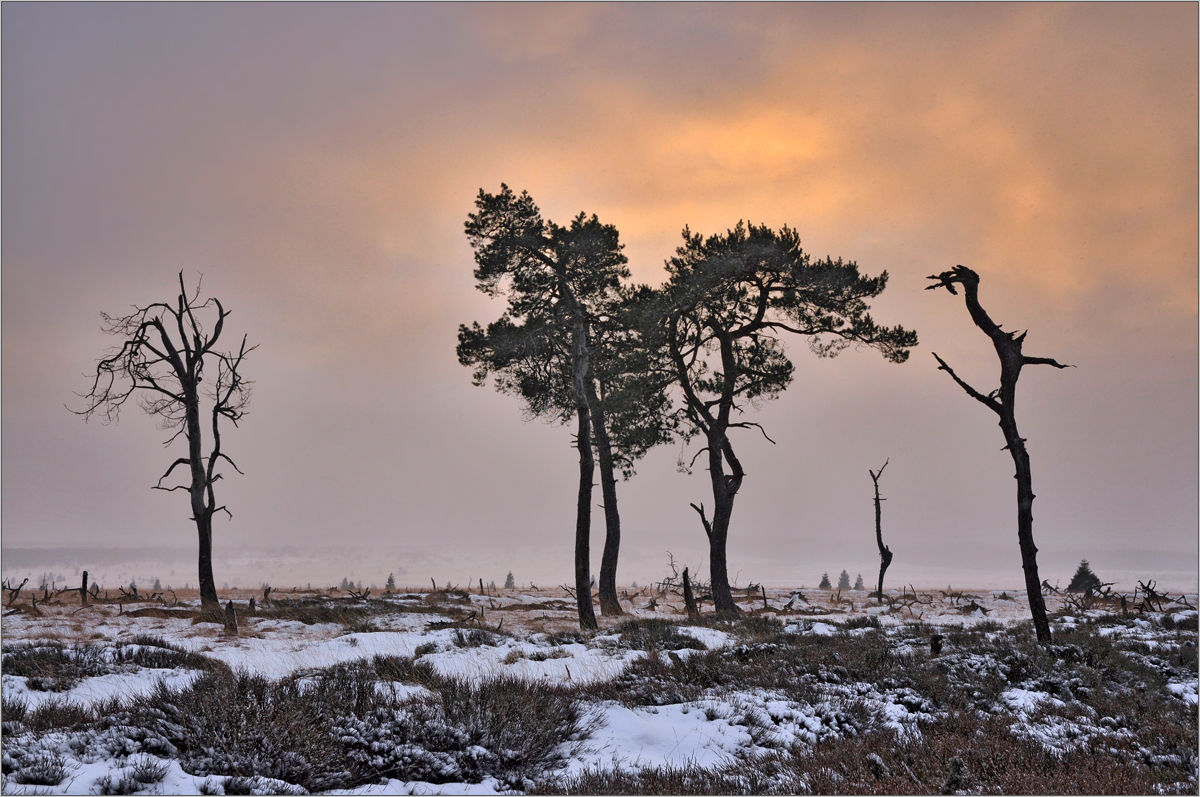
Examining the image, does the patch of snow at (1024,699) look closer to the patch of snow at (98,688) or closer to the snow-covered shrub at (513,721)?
the snow-covered shrub at (513,721)

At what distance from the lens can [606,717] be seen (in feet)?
26.1

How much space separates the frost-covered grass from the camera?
595cm

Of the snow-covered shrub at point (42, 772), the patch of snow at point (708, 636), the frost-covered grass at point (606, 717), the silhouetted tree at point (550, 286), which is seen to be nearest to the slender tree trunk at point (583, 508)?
the silhouetted tree at point (550, 286)

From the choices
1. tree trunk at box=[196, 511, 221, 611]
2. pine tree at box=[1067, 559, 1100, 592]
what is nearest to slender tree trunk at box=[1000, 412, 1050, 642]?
tree trunk at box=[196, 511, 221, 611]

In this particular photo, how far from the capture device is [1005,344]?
14.9m

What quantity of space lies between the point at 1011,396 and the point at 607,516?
515 inches

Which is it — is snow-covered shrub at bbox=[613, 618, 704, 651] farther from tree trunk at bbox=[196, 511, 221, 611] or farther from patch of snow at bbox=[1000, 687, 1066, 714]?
tree trunk at bbox=[196, 511, 221, 611]

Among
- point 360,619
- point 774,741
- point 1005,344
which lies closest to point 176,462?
point 360,619

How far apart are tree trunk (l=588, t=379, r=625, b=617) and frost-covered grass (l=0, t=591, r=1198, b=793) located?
9568 millimetres

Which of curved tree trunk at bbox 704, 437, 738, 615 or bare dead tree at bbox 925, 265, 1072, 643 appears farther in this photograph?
curved tree trunk at bbox 704, 437, 738, 615

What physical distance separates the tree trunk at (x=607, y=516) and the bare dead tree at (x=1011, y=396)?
10891mm

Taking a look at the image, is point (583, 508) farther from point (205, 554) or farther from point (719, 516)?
point (205, 554)

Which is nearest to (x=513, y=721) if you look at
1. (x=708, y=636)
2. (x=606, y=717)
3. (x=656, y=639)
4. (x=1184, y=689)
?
(x=606, y=717)

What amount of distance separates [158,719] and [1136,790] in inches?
333
